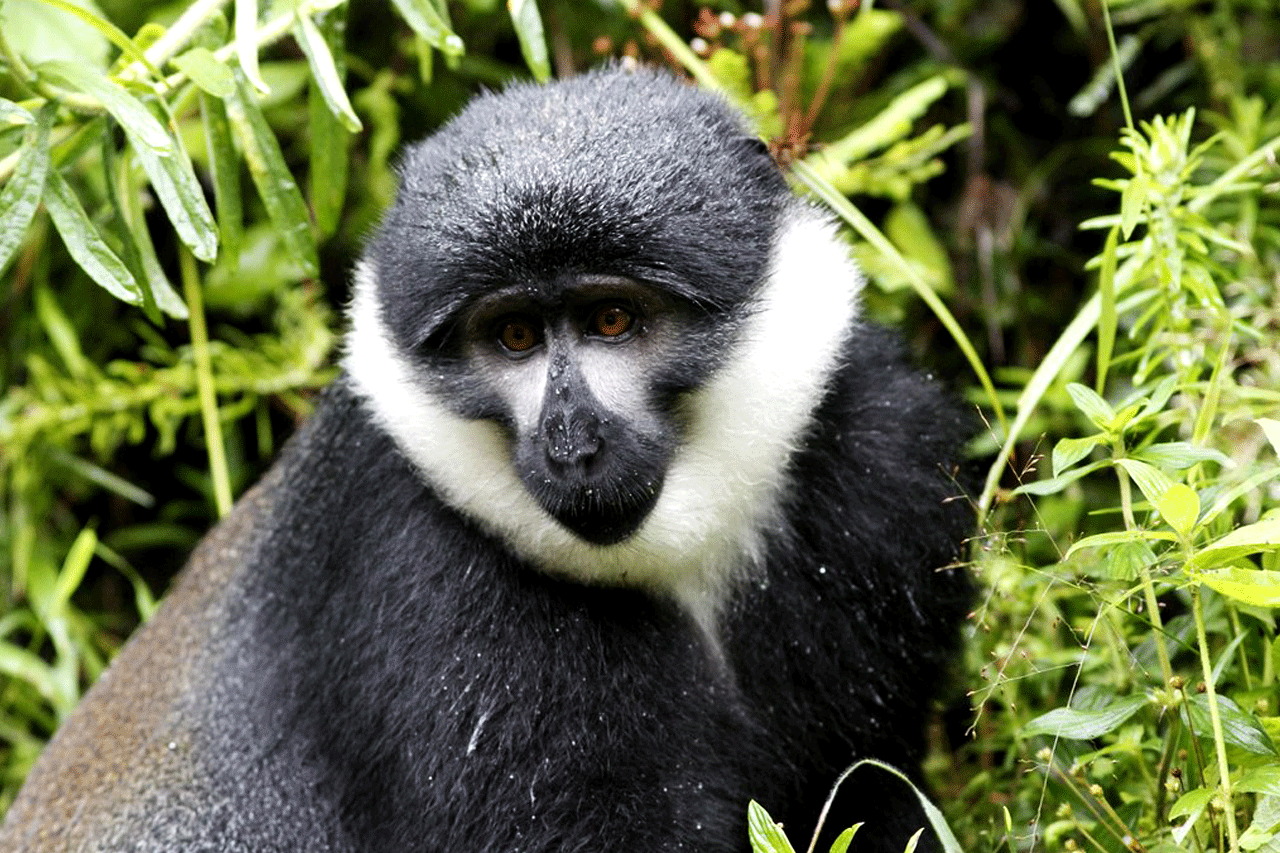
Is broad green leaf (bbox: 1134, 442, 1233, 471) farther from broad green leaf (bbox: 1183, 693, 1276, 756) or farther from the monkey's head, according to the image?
the monkey's head

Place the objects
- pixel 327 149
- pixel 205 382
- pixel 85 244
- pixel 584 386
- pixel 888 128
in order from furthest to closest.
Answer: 1. pixel 205 382
2. pixel 888 128
3. pixel 327 149
4. pixel 85 244
5. pixel 584 386

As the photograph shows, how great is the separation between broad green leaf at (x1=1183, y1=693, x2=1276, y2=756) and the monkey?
857 mm

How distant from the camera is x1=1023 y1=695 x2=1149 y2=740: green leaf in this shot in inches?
109

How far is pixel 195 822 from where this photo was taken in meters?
3.66

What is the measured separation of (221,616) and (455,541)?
0.90m

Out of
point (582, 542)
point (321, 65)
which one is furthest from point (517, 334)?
point (321, 65)

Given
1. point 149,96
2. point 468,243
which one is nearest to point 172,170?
point 149,96

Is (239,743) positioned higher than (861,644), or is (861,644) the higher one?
(239,743)

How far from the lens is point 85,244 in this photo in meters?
3.17

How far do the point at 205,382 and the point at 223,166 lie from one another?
136cm

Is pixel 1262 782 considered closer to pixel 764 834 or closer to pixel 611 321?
pixel 764 834

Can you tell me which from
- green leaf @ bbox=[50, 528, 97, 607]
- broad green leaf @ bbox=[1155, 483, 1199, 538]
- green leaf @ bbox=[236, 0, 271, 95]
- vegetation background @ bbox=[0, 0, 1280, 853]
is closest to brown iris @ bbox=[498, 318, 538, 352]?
vegetation background @ bbox=[0, 0, 1280, 853]

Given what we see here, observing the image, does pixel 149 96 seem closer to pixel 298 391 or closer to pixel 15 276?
pixel 298 391

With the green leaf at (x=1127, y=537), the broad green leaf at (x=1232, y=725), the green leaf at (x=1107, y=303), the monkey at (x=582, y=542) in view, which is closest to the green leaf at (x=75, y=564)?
the monkey at (x=582, y=542)
